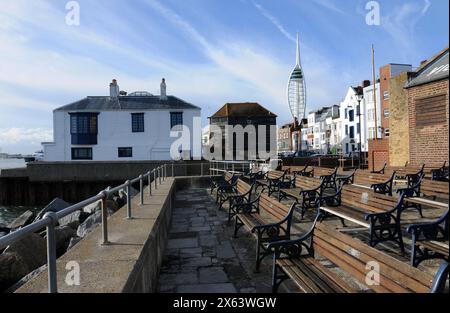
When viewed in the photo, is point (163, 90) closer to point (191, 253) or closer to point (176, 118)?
point (176, 118)

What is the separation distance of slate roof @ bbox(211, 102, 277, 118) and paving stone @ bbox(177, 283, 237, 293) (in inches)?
2151

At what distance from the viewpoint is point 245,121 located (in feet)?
192

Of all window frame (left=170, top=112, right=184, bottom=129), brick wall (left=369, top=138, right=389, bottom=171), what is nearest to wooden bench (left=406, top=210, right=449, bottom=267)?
brick wall (left=369, top=138, right=389, bottom=171)

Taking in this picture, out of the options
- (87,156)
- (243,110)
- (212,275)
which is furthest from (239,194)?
(243,110)

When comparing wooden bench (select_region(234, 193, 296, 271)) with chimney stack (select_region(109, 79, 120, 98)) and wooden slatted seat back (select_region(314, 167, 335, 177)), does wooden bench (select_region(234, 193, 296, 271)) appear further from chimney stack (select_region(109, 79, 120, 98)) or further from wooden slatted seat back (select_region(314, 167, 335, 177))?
chimney stack (select_region(109, 79, 120, 98))

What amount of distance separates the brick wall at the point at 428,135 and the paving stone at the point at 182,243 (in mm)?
9536

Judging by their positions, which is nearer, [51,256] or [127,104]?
[51,256]

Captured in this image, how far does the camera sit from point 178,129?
1478 inches

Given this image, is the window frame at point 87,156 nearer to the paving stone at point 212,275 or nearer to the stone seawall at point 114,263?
the stone seawall at point 114,263

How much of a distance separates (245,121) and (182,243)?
52.5 m

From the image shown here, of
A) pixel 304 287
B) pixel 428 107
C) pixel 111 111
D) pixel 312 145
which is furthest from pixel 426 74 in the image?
pixel 312 145

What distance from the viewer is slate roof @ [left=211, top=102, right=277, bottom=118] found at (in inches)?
2324

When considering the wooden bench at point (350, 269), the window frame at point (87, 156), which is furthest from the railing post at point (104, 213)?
the window frame at point (87, 156)
